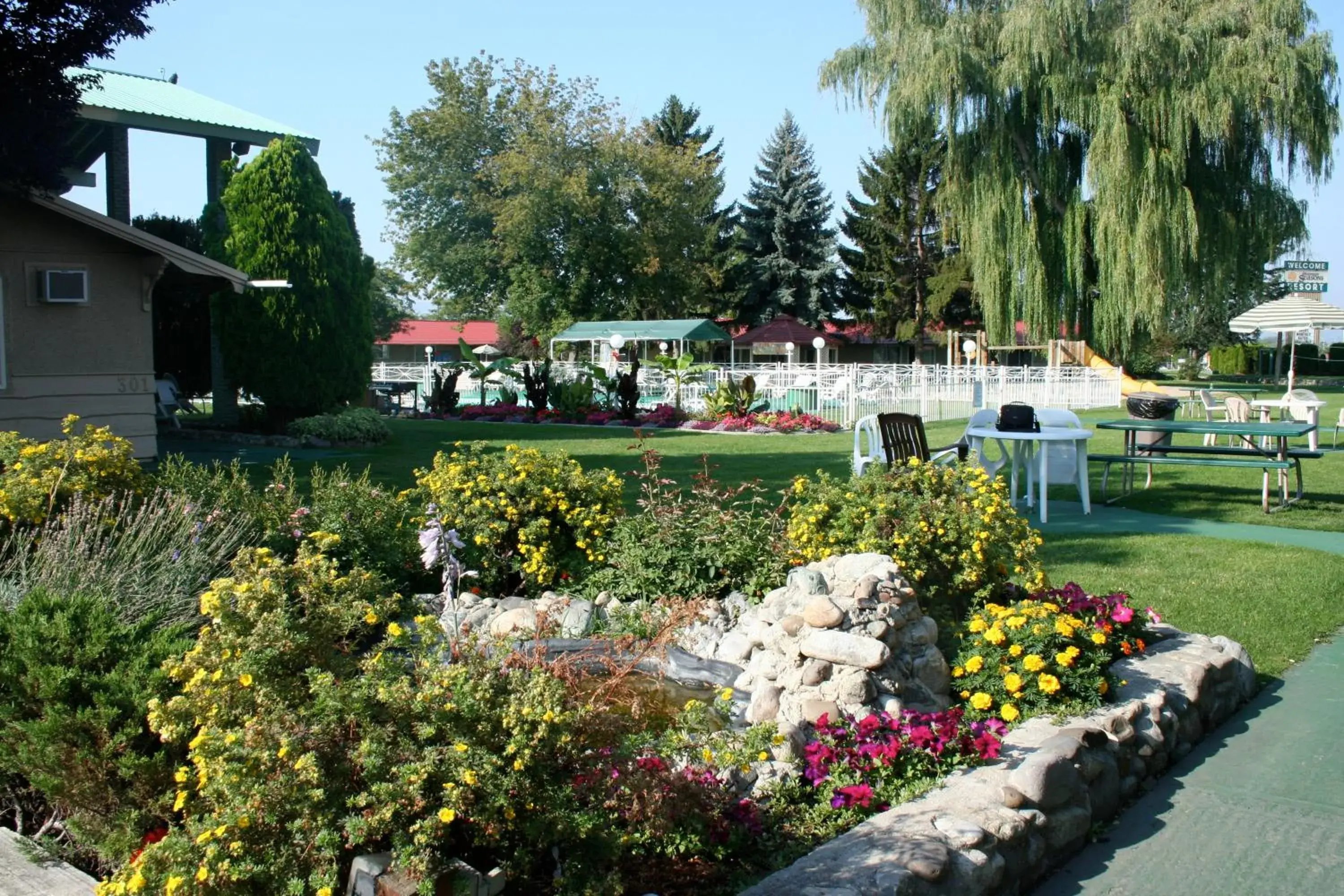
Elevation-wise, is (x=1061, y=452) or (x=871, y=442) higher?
(x=871, y=442)

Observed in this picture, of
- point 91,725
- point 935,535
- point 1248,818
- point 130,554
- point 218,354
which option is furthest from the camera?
point 218,354

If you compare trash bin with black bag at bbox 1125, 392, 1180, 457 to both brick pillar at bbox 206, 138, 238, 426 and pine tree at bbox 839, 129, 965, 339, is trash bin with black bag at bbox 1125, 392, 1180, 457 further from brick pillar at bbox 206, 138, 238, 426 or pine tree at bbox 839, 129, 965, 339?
pine tree at bbox 839, 129, 965, 339

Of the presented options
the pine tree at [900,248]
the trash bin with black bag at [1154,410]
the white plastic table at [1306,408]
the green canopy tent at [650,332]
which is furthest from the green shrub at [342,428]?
the pine tree at [900,248]

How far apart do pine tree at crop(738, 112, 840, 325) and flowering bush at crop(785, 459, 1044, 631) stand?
47.0m

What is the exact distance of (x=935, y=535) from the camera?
551 cm

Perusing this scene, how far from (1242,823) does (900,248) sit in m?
47.5

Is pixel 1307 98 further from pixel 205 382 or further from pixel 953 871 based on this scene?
pixel 953 871

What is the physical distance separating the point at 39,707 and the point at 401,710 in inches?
59.9

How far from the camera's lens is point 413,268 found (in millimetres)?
54656

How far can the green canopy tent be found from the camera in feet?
139

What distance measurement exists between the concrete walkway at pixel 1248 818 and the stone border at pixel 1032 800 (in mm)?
95

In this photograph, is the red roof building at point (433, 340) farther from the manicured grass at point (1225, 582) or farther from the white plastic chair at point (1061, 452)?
the manicured grass at point (1225, 582)

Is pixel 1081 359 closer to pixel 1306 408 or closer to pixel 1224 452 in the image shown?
pixel 1306 408

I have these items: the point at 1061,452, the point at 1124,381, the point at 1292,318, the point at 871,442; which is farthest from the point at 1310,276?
the point at 1124,381
